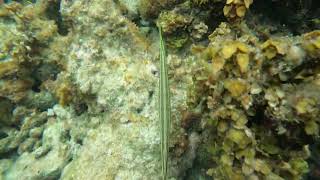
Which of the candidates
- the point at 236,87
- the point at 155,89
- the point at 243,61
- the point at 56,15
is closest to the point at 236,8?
the point at 243,61

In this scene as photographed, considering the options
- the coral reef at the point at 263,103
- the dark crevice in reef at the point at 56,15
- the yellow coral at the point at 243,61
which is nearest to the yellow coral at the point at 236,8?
the coral reef at the point at 263,103

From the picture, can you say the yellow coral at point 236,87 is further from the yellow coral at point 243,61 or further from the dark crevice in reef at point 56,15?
the dark crevice in reef at point 56,15

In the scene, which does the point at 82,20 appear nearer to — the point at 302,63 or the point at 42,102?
the point at 42,102

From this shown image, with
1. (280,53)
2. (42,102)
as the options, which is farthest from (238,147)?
(42,102)

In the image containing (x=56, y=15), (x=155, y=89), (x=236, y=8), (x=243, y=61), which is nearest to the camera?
(x=243, y=61)

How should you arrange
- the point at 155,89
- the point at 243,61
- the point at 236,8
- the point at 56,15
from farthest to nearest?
the point at 56,15
the point at 155,89
the point at 236,8
the point at 243,61

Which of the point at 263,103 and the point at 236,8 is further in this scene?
the point at 236,8

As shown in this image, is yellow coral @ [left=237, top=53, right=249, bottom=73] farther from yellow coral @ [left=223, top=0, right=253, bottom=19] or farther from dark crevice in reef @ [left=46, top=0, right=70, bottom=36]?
dark crevice in reef @ [left=46, top=0, right=70, bottom=36]

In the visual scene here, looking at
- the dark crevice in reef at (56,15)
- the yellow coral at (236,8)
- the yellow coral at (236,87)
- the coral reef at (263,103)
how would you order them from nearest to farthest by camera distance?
the coral reef at (263,103) < the yellow coral at (236,87) < the yellow coral at (236,8) < the dark crevice in reef at (56,15)

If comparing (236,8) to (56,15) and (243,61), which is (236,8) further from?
(56,15)

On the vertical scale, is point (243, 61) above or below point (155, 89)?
above

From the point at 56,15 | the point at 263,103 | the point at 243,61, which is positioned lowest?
the point at 263,103
